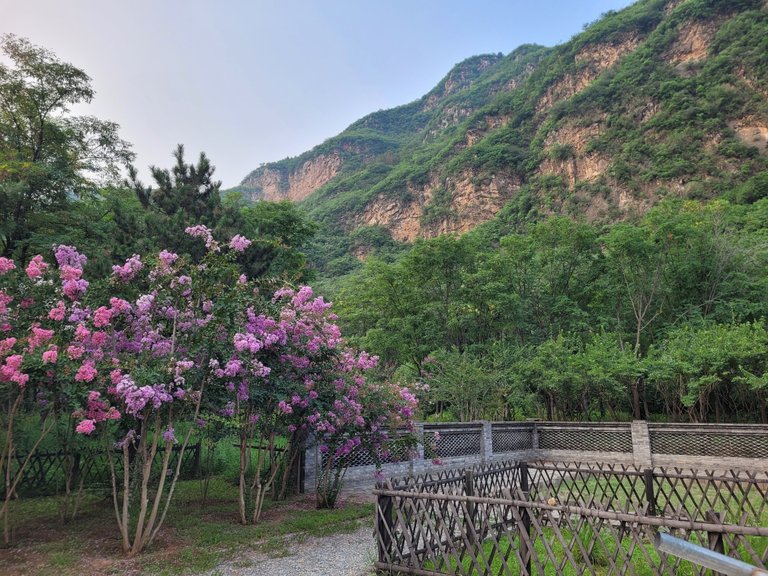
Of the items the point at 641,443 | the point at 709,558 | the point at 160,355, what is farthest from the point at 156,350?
the point at 641,443

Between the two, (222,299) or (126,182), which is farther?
(126,182)

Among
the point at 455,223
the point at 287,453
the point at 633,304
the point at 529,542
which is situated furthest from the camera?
the point at 455,223

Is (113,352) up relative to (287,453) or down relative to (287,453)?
up

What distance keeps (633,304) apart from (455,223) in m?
29.9

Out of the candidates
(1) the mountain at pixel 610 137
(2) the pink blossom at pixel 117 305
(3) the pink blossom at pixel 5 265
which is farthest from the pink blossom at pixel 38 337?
(1) the mountain at pixel 610 137

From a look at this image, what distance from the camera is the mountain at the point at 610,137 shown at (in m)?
33.8

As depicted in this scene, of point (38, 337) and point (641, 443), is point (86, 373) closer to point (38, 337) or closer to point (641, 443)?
point (38, 337)

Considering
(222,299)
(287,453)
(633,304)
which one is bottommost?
(287,453)

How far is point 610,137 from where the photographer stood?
4088 centimetres

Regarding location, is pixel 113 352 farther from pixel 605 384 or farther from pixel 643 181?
pixel 643 181

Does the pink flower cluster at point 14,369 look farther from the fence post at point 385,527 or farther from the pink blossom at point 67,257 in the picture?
the fence post at point 385,527

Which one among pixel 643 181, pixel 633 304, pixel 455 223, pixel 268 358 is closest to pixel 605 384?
pixel 633 304

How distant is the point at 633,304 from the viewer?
19.5m

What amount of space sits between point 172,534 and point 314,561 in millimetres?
2325
